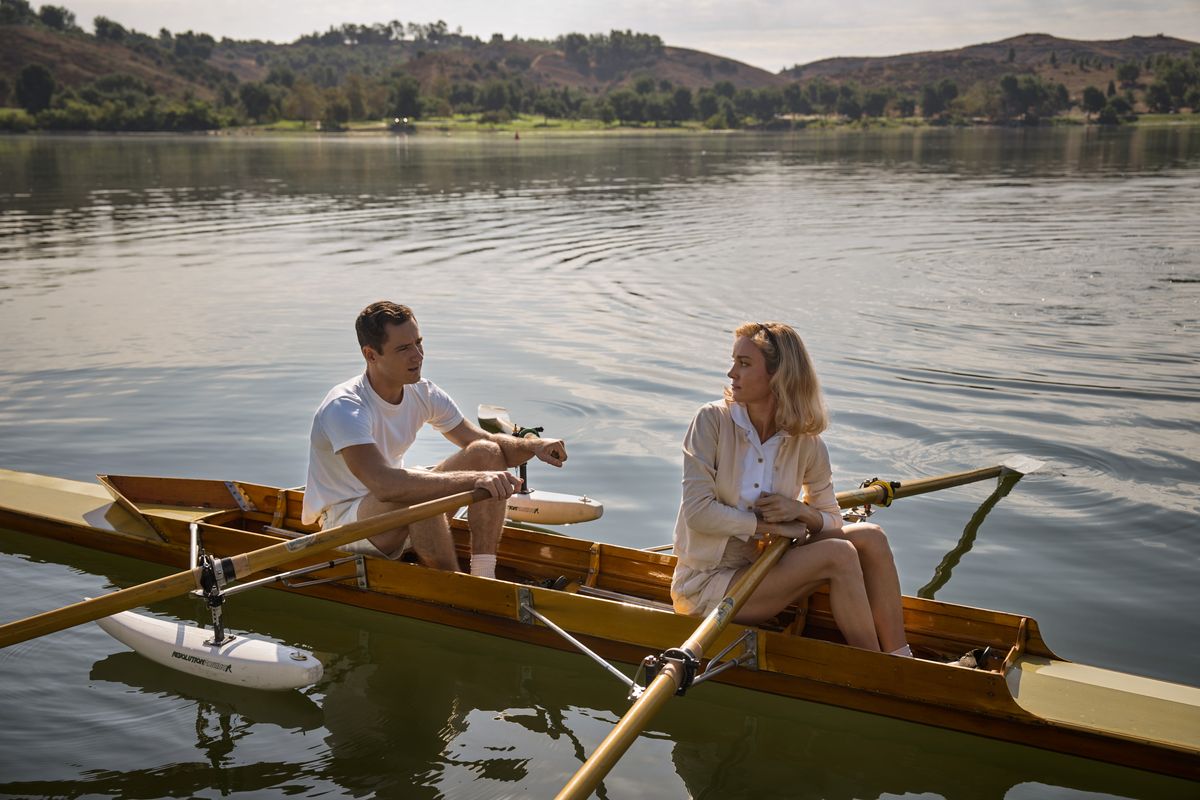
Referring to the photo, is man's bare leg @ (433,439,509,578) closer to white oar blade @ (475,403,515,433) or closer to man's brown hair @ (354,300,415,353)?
white oar blade @ (475,403,515,433)

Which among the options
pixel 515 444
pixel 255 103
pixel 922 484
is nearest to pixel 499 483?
pixel 515 444

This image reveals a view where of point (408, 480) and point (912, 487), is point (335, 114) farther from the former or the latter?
point (408, 480)

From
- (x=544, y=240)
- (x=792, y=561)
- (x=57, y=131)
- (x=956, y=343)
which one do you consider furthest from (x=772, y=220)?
(x=57, y=131)

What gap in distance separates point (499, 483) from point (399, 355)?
1187 millimetres

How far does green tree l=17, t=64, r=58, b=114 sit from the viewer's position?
162 meters

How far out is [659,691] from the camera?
Result: 5.70m

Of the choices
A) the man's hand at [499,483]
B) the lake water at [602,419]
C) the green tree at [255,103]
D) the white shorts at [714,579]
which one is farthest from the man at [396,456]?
the green tree at [255,103]


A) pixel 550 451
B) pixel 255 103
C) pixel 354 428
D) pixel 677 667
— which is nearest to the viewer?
pixel 677 667

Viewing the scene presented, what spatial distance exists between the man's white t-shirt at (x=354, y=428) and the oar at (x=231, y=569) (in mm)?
635

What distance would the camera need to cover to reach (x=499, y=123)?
194125 millimetres

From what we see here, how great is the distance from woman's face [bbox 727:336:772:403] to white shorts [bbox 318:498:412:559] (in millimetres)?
3115

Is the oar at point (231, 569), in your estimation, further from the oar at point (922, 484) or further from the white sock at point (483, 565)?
the oar at point (922, 484)

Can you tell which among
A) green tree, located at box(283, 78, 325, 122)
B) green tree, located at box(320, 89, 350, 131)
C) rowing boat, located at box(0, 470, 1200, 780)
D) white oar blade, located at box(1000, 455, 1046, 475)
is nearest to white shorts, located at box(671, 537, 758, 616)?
rowing boat, located at box(0, 470, 1200, 780)

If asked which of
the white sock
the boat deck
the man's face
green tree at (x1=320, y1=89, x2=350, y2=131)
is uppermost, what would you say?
green tree at (x1=320, y1=89, x2=350, y2=131)
